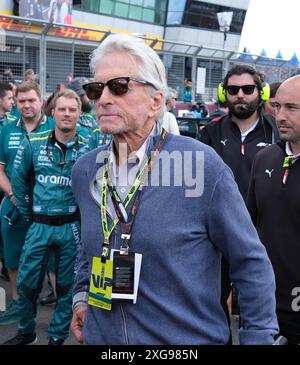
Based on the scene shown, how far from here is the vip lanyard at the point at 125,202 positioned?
182cm

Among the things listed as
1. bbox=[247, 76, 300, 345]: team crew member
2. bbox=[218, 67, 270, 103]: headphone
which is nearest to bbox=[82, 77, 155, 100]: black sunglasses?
bbox=[247, 76, 300, 345]: team crew member

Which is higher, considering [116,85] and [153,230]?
[116,85]

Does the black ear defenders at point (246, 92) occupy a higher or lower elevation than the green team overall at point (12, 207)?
higher

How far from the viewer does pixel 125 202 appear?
6.11ft

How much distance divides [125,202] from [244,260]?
1.48 feet

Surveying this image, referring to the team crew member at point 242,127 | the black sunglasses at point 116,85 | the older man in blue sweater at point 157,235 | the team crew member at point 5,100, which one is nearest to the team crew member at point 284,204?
the team crew member at point 242,127

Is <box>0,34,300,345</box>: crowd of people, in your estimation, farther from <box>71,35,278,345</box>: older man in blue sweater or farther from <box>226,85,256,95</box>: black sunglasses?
<box>226,85,256,95</box>: black sunglasses

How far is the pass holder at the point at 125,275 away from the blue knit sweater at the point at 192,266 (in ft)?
0.08

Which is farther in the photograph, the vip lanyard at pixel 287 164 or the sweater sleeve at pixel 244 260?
the vip lanyard at pixel 287 164

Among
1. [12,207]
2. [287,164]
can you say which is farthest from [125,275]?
[12,207]

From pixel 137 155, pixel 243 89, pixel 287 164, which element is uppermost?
pixel 243 89

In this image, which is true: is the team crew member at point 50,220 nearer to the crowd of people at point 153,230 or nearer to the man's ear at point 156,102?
the crowd of people at point 153,230

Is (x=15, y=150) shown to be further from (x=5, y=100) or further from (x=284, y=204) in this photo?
(x=284, y=204)
